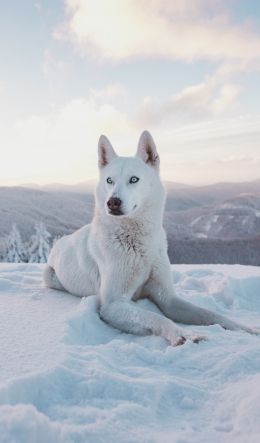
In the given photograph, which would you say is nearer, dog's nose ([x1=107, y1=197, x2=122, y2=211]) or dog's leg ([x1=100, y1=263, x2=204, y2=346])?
dog's leg ([x1=100, y1=263, x2=204, y2=346])

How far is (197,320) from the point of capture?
13.6 feet

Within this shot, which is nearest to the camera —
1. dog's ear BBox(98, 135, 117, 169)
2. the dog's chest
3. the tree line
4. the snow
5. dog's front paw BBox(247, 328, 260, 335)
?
the snow

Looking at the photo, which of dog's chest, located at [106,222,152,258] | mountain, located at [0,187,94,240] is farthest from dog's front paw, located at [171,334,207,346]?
mountain, located at [0,187,94,240]

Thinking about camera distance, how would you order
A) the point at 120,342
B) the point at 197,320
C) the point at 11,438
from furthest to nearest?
the point at 197,320 → the point at 120,342 → the point at 11,438

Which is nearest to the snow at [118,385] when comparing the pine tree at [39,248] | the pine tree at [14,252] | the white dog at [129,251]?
the white dog at [129,251]

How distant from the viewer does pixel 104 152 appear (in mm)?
5156

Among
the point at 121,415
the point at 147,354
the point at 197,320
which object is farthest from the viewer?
the point at 197,320

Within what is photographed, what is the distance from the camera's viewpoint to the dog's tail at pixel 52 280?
5598 millimetres

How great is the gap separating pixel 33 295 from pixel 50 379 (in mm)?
2933

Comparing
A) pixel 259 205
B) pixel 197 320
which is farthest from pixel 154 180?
pixel 259 205

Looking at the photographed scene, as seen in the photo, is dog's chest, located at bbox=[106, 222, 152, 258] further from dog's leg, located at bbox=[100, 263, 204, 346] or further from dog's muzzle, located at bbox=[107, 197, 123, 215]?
dog's muzzle, located at bbox=[107, 197, 123, 215]

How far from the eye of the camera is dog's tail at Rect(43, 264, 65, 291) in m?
5.60

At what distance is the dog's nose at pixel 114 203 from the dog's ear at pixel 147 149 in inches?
42.0

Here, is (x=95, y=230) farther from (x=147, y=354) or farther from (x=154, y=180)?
(x=147, y=354)
